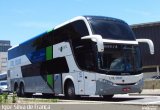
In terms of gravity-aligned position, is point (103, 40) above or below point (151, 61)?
below

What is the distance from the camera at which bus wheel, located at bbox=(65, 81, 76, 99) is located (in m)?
20.9

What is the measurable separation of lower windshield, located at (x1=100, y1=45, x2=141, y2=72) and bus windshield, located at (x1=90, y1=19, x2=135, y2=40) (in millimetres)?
524

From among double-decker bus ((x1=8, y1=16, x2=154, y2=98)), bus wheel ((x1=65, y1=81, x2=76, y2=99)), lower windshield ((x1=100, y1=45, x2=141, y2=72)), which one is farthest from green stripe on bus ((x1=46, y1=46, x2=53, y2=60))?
lower windshield ((x1=100, y1=45, x2=141, y2=72))

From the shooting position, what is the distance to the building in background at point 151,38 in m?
79.4

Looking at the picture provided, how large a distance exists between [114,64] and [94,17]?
8.71 ft

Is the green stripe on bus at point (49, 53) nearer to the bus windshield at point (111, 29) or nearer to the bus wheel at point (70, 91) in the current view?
the bus wheel at point (70, 91)

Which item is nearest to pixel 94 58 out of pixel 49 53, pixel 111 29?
pixel 111 29

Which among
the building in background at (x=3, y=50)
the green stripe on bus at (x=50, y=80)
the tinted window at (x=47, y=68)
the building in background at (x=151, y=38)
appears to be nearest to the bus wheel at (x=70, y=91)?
the tinted window at (x=47, y=68)

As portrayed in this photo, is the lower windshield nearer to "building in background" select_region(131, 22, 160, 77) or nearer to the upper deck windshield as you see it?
the upper deck windshield

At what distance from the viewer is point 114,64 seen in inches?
749

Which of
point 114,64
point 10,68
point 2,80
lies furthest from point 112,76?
point 2,80

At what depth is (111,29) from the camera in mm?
19625

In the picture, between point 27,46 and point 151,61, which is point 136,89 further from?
point 151,61

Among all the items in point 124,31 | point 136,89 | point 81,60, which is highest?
point 124,31
